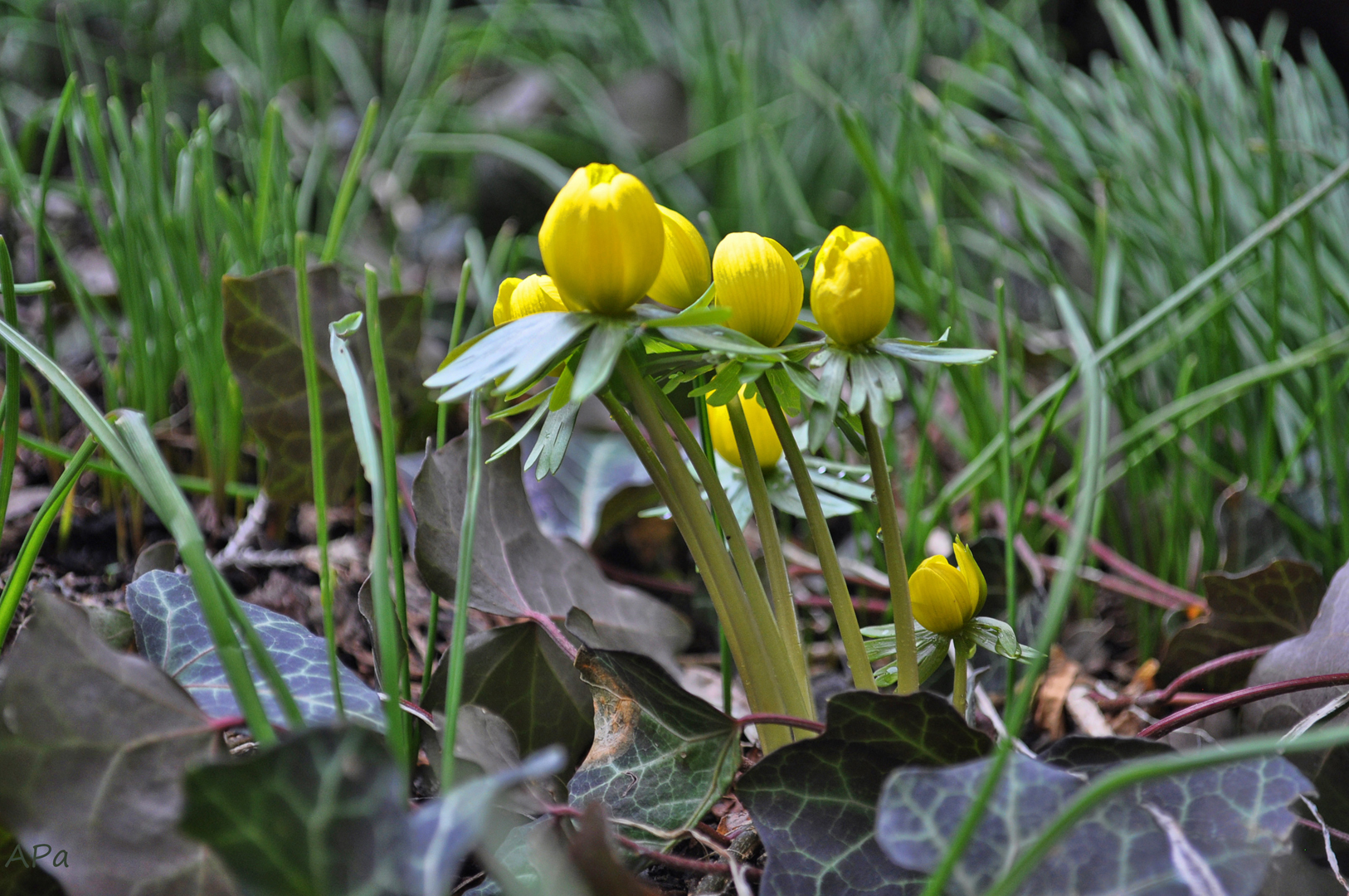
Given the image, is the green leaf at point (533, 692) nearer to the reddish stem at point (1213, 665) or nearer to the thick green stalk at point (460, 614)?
the thick green stalk at point (460, 614)

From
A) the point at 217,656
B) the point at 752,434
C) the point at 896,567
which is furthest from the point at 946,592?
the point at 217,656

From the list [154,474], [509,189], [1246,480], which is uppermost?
[154,474]

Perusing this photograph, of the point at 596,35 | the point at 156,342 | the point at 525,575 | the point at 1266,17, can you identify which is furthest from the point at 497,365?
the point at 1266,17

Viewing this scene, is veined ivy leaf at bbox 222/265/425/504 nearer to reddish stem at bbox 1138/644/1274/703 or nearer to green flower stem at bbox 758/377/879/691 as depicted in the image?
green flower stem at bbox 758/377/879/691

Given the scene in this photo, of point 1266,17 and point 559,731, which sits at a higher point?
point 1266,17

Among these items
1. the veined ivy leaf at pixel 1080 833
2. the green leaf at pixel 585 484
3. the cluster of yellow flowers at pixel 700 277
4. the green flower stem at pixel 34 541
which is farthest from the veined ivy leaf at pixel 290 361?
the veined ivy leaf at pixel 1080 833

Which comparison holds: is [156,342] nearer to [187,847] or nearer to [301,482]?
[301,482]

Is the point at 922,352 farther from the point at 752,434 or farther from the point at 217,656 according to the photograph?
the point at 217,656
